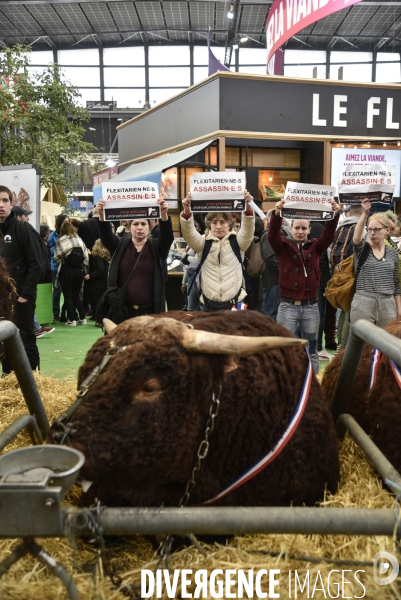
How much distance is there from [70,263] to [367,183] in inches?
279

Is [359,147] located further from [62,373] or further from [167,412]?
[167,412]

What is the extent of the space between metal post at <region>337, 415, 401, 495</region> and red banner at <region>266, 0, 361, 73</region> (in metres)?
11.7

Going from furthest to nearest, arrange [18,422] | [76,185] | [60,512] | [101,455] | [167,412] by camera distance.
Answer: [76,185]
[18,422]
[167,412]
[101,455]
[60,512]

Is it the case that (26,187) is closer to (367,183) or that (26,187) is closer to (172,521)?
(367,183)

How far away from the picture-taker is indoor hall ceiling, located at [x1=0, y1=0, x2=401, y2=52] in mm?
25312

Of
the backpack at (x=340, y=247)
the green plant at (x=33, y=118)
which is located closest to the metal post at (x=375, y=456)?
the backpack at (x=340, y=247)

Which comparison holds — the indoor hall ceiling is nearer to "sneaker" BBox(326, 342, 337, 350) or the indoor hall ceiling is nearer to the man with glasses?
"sneaker" BBox(326, 342, 337, 350)

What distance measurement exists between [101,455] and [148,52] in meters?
31.1

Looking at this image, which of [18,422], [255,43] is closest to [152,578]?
[18,422]

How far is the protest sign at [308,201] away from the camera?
4.63m

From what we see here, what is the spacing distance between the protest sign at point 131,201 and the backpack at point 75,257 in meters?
5.82

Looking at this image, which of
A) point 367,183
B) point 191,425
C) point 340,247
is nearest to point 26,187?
point 340,247

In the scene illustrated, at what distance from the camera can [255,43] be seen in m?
28.4

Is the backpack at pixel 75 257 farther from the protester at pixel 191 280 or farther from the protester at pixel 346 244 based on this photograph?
the protester at pixel 346 244
